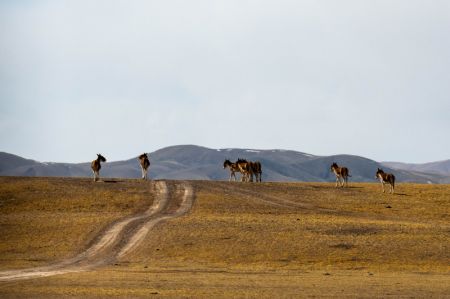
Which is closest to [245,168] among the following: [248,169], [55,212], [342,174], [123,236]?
[248,169]

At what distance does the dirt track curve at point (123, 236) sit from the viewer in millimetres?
45562

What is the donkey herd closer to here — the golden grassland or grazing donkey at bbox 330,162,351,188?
grazing donkey at bbox 330,162,351,188

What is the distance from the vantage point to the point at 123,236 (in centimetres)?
5762

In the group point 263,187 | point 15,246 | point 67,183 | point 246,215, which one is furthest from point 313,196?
point 15,246

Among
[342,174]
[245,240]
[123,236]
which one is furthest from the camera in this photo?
[342,174]

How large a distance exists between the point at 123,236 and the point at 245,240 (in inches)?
373

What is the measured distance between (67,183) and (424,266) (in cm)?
4320

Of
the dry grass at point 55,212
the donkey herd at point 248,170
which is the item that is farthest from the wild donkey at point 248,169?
the dry grass at point 55,212

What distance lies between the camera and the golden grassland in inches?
1523

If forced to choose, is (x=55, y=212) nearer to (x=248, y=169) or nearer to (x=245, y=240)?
(x=245, y=240)

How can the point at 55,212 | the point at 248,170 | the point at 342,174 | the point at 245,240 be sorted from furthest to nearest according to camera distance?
the point at 248,170
the point at 342,174
the point at 55,212
the point at 245,240

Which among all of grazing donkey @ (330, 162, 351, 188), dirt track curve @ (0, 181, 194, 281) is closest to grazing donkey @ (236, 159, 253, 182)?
dirt track curve @ (0, 181, 194, 281)

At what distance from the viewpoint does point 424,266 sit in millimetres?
50094

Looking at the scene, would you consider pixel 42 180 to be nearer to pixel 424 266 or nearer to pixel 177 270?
pixel 177 270
